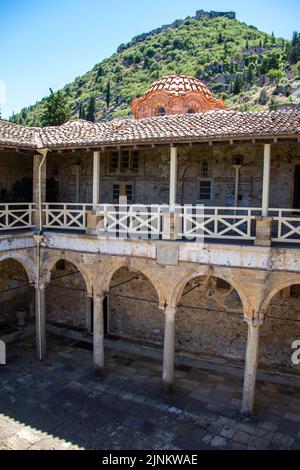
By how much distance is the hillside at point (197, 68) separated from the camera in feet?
196

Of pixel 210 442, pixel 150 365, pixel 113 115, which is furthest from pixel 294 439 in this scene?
pixel 113 115

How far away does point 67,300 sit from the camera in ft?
58.4

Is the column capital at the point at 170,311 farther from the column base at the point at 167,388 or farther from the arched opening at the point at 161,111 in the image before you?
the arched opening at the point at 161,111

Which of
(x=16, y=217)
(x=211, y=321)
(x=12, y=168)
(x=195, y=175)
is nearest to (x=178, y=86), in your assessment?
(x=195, y=175)

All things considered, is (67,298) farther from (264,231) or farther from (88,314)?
(264,231)

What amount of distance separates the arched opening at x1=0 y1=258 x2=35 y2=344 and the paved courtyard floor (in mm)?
2183

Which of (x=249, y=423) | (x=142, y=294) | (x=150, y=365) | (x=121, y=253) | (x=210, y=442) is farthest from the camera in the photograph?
(x=142, y=294)

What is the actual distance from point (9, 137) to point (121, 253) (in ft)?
18.0

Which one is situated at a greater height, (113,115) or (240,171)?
(113,115)

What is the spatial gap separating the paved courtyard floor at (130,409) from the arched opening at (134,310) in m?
1.24

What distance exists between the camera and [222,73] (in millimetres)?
71250

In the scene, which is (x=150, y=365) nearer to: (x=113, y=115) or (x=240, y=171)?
(x=240, y=171)

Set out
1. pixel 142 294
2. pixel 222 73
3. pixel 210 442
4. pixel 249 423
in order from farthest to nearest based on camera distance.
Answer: pixel 222 73 → pixel 142 294 → pixel 249 423 → pixel 210 442

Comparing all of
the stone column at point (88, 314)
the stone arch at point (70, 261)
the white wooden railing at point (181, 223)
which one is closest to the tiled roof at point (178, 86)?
the white wooden railing at point (181, 223)
